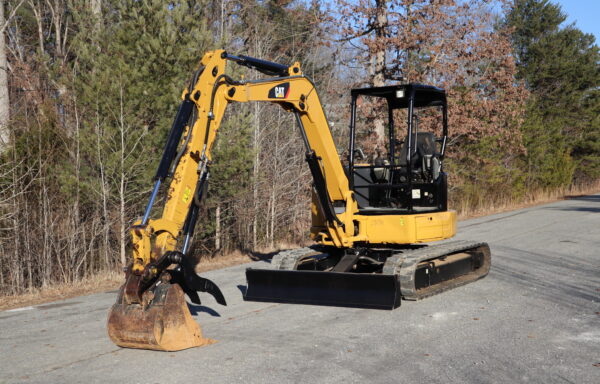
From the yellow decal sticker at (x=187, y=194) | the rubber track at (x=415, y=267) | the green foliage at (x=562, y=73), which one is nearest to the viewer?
the yellow decal sticker at (x=187, y=194)

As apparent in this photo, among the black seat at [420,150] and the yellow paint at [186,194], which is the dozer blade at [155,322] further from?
the black seat at [420,150]

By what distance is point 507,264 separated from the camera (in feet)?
37.5

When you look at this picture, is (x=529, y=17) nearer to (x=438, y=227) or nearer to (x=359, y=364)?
(x=438, y=227)

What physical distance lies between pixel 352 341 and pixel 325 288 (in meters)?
1.49

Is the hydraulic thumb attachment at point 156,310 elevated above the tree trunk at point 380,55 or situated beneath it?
situated beneath

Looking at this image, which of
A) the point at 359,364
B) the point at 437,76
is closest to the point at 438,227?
the point at 359,364

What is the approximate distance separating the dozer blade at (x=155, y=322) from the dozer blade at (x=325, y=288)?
214cm

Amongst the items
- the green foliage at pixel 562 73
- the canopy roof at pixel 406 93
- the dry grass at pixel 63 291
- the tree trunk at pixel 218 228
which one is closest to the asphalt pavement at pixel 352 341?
the dry grass at pixel 63 291

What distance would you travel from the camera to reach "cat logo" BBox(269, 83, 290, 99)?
798 cm

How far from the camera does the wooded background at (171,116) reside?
11648mm

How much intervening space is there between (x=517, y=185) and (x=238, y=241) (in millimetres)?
17239

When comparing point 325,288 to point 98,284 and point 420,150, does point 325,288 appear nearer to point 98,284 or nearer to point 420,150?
point 420,150

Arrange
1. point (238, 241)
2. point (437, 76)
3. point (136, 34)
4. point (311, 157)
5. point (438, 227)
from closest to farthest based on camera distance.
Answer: point (311, 157) < point (438, 227) < point (136, 34) < point (238, 241) < point (437, 76)

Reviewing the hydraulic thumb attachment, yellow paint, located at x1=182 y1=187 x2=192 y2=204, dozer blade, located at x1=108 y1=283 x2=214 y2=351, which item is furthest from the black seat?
dozer blade, located at x1=108 y1=283 x2=214 y2=351
